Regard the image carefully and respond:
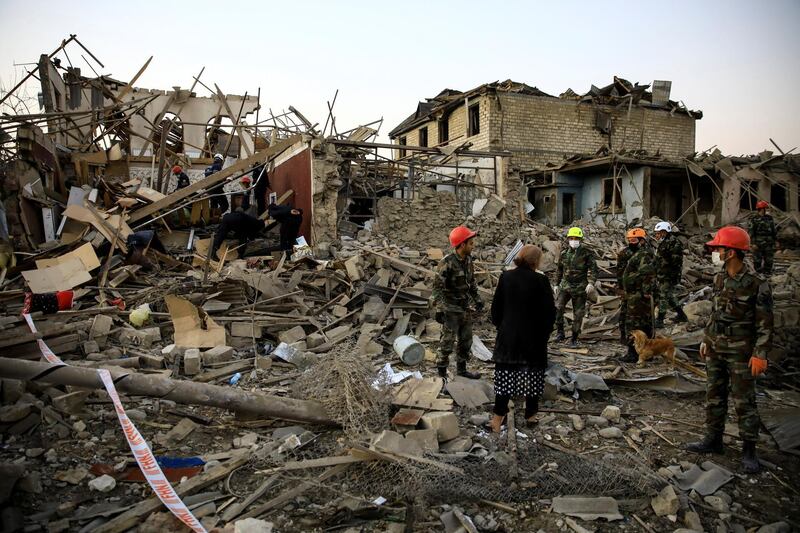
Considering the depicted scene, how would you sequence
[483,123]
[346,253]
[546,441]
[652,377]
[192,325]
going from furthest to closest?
[483,123] < [346,253] < [192,325] < [652,377] < [546,441]

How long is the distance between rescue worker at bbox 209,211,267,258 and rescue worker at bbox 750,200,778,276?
11.8 m

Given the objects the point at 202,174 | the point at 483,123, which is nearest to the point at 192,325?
the point at 202,174

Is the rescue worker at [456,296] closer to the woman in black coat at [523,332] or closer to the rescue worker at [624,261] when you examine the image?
the woman in black coat at [523,332]

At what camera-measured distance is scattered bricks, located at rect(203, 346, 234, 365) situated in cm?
624

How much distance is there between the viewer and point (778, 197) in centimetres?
2062

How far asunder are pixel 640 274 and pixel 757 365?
3274mm

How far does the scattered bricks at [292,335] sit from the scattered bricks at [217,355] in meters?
0.92

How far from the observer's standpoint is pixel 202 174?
635 inches

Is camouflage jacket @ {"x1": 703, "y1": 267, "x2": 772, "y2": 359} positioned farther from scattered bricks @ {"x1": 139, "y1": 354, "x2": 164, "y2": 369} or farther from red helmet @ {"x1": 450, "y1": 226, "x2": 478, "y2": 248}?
scattered bricks @ {"x1": 139, "y1": 354, "x2": 164, "y2": 369}

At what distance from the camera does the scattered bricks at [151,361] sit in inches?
231

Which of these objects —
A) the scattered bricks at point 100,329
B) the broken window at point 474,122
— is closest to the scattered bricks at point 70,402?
the scattered bricks at point 100,329

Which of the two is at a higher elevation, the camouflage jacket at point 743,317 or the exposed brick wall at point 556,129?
the exposed brick wall at point 556,129

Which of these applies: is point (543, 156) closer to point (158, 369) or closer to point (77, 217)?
point (77, 217)

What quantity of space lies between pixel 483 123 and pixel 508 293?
2110 cm
